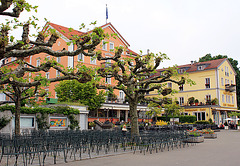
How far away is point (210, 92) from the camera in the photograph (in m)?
52.2

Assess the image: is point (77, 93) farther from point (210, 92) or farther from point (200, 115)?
point (210, 92)

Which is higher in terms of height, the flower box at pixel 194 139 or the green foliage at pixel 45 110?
the green foliage at pixel 45 110

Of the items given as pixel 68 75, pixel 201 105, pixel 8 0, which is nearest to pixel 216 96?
pixel 201 105

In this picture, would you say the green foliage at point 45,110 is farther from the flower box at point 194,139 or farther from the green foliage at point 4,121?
the flower box at point 194,139

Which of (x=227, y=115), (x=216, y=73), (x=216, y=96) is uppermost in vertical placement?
(x=216, y=73)

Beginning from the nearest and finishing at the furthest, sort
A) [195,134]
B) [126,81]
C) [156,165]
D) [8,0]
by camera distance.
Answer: [8,0] → [156,165] → [126,81] → [195,134]

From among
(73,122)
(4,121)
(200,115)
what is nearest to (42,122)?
(4,121)

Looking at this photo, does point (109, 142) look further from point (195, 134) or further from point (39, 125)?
point (39, 125)

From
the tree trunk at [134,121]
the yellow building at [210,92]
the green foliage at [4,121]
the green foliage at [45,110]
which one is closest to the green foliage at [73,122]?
the green foliage at [45,110]

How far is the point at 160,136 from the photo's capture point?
1590cm

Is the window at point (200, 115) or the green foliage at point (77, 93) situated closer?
the green foliage at point (77, 93)

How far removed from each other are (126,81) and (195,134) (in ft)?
22.9

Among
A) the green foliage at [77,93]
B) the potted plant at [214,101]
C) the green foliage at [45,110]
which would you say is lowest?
the green foliage at [45,110]

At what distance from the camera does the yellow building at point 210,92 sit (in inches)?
1994
